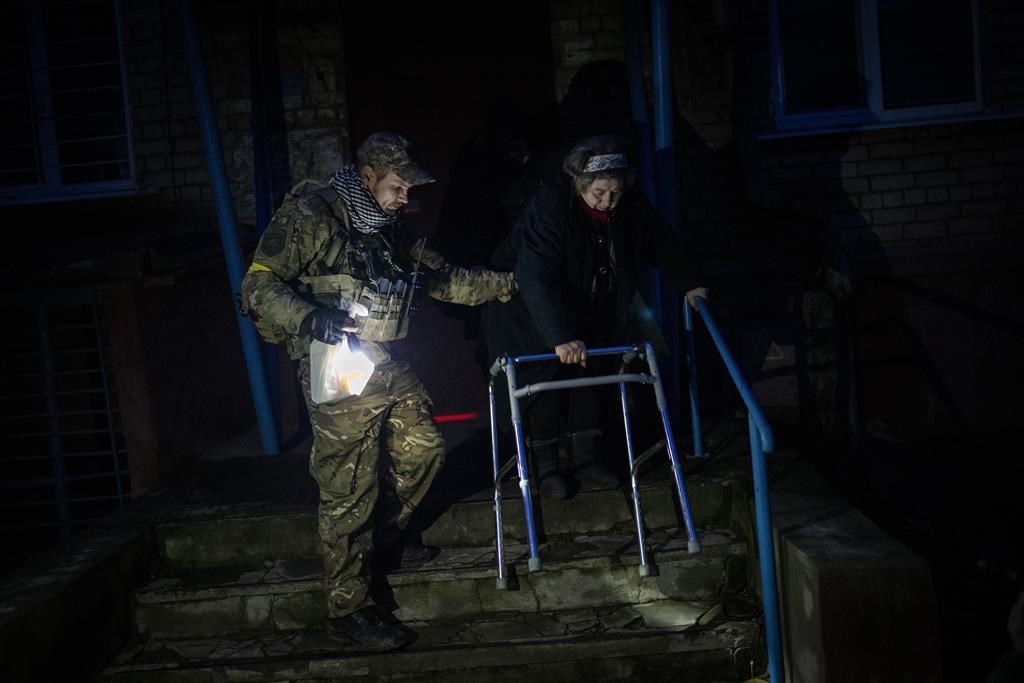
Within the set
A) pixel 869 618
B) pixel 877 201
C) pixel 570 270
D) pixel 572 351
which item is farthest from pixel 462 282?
pixel 877 201

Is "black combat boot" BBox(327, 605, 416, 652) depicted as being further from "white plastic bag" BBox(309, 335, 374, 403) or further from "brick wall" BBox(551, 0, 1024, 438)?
"brick wall" BBox(551, 0, 1024, 438)

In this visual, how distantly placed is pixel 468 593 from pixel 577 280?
1566mm

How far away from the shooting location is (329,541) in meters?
3.95

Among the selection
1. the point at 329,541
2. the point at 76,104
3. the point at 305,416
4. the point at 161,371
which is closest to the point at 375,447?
the point at 329,541

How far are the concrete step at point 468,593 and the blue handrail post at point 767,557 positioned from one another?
50 centimetres

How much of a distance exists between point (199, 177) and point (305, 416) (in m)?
1.83

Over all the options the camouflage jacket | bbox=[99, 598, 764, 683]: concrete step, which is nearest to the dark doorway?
the camouflage jacket

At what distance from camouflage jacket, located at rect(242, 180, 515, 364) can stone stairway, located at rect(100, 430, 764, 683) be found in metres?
1.07

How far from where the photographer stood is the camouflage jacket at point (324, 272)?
3.78m

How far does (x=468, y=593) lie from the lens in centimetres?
422

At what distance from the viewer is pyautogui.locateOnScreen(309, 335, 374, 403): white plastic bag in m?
3.83

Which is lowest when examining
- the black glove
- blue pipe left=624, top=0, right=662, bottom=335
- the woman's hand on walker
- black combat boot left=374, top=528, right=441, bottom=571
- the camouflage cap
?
black combat boot left=374, top=528, right=441, bottom=571

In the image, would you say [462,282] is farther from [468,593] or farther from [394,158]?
[468,593]

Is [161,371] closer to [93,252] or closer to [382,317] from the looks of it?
[93,252]
